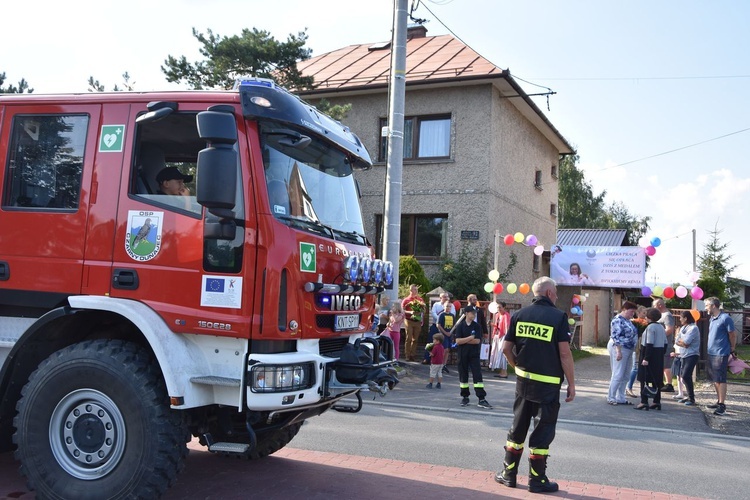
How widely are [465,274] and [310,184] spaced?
545 inches

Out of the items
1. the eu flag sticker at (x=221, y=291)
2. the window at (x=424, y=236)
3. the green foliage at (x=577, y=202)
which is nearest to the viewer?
the eu flag sticker at (x=221, y=291)

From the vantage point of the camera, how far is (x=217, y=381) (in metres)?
4.57

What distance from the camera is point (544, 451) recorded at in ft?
19.7

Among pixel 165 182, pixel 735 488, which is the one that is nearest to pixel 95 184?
pixel 165 182

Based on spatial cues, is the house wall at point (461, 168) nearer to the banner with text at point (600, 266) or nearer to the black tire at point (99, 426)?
the banner with text at point (600, 266)

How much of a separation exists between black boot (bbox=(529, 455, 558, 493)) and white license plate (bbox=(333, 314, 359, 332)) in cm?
201

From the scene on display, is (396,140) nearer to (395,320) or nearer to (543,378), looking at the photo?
(395,320)

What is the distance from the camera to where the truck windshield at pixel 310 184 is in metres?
4.90

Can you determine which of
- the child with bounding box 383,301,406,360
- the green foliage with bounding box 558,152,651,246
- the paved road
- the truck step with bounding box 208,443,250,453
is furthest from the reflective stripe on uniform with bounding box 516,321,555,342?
the green foliage with bounding box 558,152,651,246

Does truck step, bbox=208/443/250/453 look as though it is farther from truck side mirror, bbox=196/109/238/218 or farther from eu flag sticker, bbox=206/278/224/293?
truck side mirror, bbox=196/109/238/218

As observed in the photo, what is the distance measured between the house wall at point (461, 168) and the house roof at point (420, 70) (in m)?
0.44

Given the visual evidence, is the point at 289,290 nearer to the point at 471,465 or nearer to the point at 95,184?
the point at 95,184

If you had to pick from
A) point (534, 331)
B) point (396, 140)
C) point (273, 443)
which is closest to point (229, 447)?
point (273, 443)

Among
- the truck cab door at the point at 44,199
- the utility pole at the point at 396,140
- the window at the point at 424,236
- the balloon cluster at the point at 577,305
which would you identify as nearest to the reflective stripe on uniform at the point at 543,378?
the truck cab door at the point at 44,199
